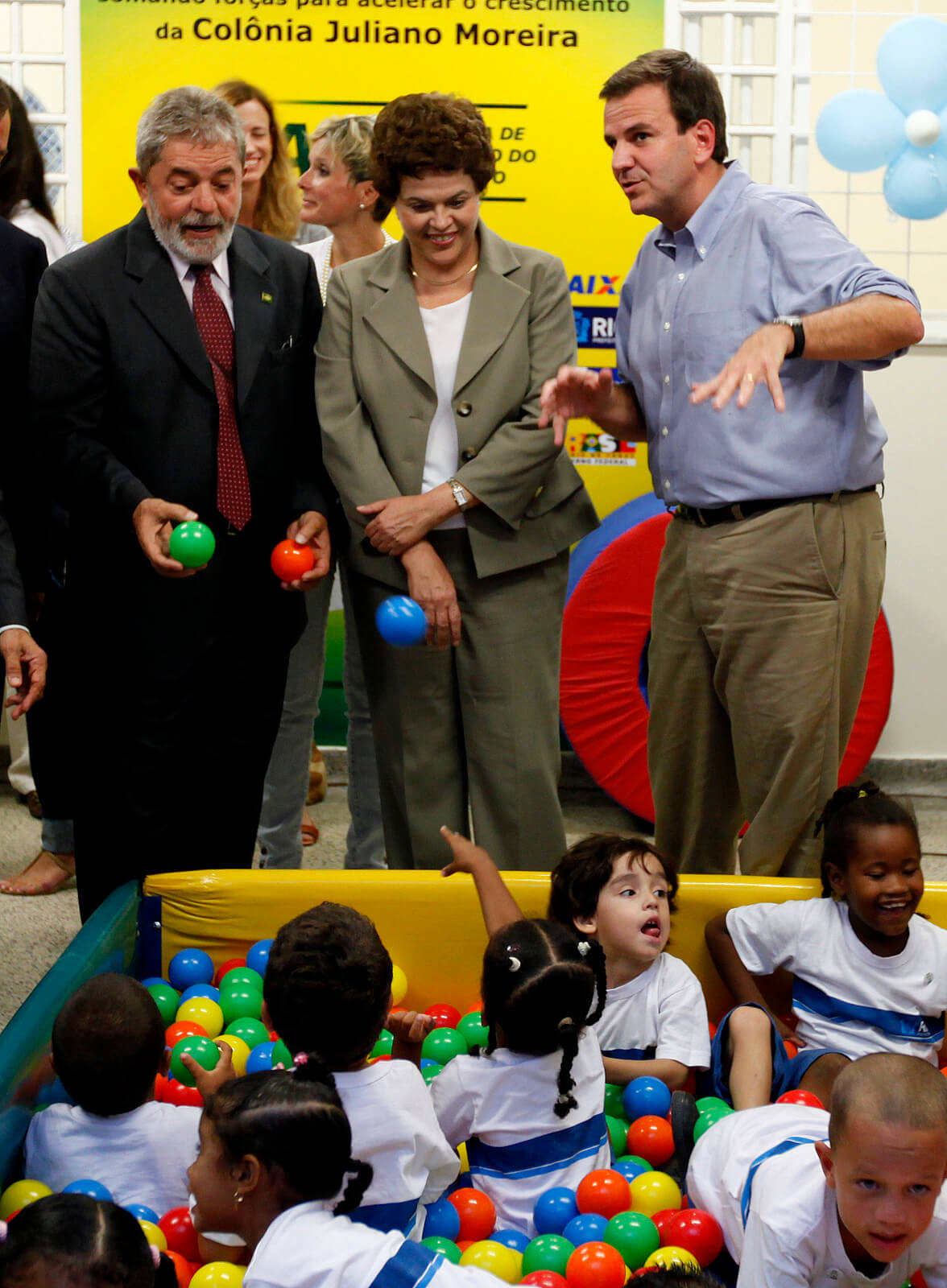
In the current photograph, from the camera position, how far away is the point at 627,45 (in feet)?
13.5

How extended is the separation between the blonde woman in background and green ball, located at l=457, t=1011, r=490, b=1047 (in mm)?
862

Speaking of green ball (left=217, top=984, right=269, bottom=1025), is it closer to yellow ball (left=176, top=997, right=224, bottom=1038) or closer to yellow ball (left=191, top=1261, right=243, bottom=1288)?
yellow ball (left=176, top=997, right=224, bottom=1038)

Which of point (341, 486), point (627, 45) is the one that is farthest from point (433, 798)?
point (627, 45)

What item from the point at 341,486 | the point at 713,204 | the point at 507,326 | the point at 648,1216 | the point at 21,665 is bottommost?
the point at 648,1216

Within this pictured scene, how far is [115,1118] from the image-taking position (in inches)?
78.6

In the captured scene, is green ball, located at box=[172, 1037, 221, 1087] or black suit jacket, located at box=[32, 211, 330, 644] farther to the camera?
black suit jacket, located at box=[32, 211, 330, 644]

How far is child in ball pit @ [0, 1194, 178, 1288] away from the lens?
4.91 feet

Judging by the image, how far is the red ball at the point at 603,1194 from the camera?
202 cm

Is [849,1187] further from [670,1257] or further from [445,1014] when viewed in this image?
[445,1014]

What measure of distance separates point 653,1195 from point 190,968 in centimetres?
101

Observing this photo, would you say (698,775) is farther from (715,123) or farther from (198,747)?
(715,123)

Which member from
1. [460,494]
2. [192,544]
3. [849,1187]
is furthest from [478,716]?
[849,1187]

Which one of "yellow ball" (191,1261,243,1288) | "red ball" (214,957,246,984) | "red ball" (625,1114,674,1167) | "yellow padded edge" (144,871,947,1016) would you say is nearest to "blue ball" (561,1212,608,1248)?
"red ball" (625,1114,674,1167)

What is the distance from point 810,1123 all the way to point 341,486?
1397mm
